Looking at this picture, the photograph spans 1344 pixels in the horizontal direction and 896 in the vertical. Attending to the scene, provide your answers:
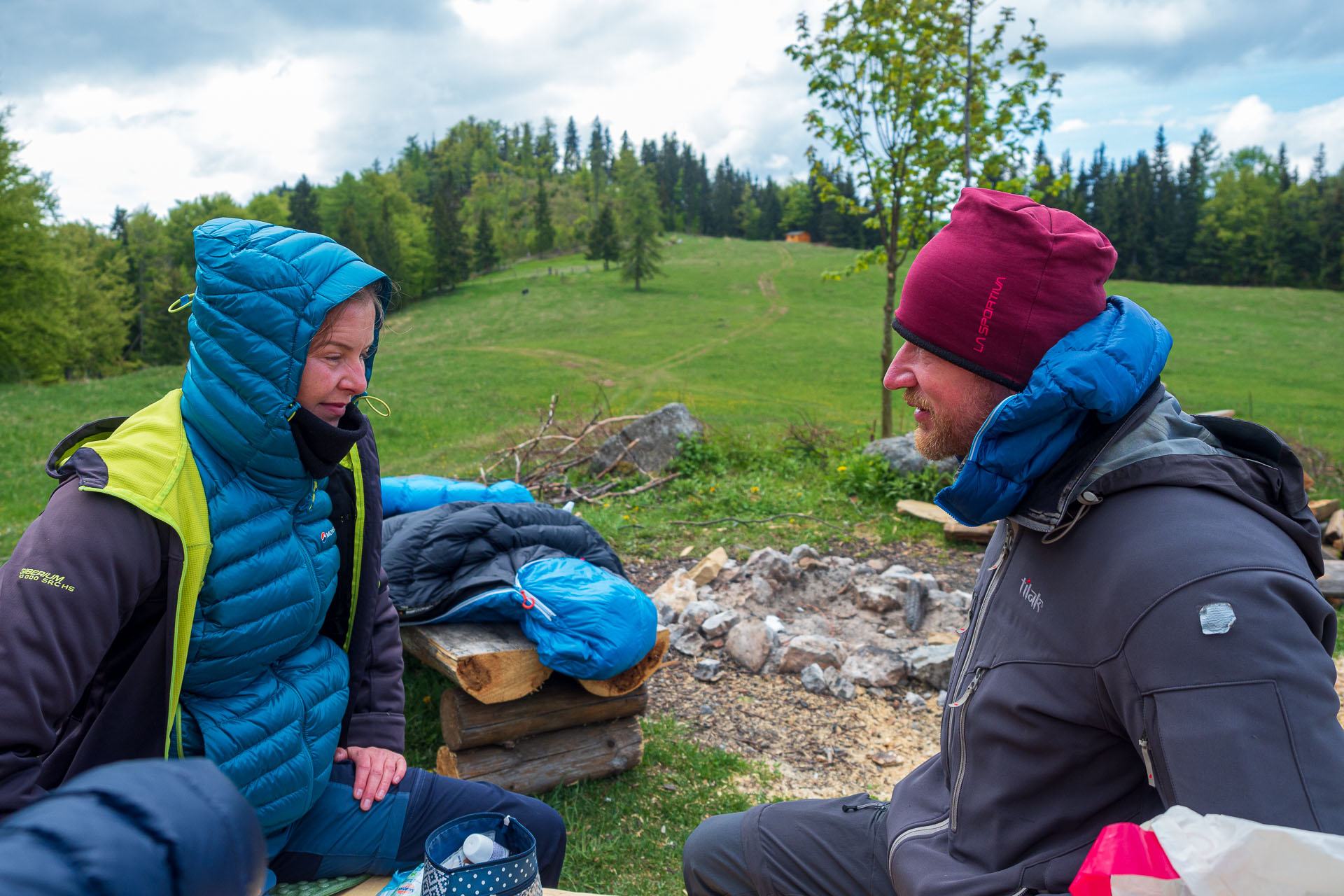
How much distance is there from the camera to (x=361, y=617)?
2.60 metres

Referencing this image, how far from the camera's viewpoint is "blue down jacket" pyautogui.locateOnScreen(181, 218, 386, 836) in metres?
2.06

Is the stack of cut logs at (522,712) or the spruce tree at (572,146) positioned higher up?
the spruce tree at (572,146)

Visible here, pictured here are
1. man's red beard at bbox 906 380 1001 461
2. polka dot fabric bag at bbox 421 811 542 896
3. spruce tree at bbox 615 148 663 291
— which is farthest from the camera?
spruce tree at bbox 615 148 663 291

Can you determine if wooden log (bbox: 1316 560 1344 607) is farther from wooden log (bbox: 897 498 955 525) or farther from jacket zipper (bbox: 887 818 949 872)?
jacket zipper (bbox: 887 818 949 872)

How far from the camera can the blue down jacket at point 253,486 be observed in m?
2.06

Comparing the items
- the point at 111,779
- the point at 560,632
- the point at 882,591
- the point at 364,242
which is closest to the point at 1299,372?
the point at 882,591

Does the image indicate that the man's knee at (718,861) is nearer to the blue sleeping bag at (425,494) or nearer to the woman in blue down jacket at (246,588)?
the woman in blue down jacket at (246,588)

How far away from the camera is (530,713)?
3.66 metres

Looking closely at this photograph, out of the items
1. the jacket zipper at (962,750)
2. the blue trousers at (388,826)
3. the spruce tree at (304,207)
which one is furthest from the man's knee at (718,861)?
the spruce tree at (304,207)

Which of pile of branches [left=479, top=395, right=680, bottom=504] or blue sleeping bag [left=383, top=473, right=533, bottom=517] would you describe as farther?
pile of branches [left=479, top=395, right=680, bottom=504]

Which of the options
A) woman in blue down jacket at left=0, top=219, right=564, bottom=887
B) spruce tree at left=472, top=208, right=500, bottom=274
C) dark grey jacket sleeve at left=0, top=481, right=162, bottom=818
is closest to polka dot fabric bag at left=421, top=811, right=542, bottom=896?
woman in blue down jacket at left=0, top=219, right=564, bottom=887

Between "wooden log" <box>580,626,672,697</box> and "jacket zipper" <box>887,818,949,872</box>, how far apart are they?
1.69 metres

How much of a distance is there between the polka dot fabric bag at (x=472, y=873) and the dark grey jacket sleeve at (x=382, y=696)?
0.67 m

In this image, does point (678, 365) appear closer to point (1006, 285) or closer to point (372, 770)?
point (372, 770)
